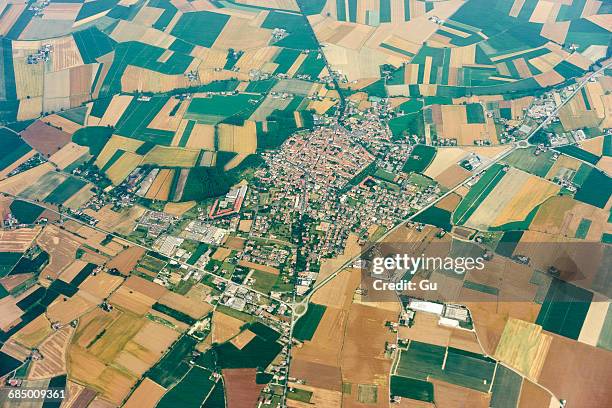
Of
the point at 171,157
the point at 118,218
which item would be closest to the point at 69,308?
the point at 118,218

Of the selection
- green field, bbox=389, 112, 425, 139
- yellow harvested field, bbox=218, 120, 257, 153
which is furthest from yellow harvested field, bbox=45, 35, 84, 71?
green field, bbox=389, 112, 425, 139

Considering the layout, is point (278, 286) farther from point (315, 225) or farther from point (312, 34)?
point (312, 34)

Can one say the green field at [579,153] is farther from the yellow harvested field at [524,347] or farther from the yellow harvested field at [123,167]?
the yellow harvested field at [123,167]

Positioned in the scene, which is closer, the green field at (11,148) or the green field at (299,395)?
the green field at (299,395)

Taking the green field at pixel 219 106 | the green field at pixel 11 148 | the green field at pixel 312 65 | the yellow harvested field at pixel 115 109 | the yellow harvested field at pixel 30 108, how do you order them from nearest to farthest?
the green field at pixel 11 148
the green field at pixel 219 106
the yellow harvested field at pixel 115 109
the yellow harvested field at pixel 30 108
the green field at pixel 312 65

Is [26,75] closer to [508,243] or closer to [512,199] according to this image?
[512,199]

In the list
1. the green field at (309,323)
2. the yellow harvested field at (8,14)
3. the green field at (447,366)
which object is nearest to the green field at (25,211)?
the green field at (309,323)

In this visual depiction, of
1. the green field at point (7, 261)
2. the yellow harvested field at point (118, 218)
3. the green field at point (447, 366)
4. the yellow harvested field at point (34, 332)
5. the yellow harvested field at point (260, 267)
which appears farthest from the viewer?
the yellow harvested field at point (118, 218)
